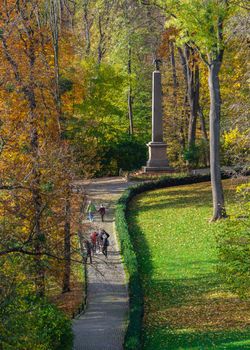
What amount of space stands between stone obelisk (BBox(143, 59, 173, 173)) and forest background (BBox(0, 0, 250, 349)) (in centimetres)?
193

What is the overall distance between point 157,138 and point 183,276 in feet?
67.0

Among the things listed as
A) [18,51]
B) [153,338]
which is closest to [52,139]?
[18,51]

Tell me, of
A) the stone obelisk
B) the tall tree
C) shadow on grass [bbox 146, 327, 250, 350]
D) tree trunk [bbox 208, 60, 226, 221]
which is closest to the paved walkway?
shadow on grass [bbox 146, 327, 250, 350]

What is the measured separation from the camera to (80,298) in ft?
72.2

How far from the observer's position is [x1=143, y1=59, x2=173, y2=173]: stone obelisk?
4203 cm

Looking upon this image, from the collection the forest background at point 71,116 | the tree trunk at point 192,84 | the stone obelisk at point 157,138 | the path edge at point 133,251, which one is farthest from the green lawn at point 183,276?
the tree trunk at point 192,84

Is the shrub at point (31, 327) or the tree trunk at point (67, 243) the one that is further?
the tree trunk at point (67, 243)

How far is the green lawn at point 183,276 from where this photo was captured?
670 inches

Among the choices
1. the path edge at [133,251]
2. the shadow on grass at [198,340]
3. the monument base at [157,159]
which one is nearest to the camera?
the shadow on grass at [198,340]

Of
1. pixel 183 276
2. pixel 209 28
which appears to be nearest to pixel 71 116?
pixel 209 28

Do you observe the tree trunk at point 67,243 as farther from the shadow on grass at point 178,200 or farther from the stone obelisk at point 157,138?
the stone obelisk at point 157,138

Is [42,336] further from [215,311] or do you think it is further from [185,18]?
[185,18]

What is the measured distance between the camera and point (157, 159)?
142 feet

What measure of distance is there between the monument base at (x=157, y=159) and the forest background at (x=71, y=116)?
66.6 inches
